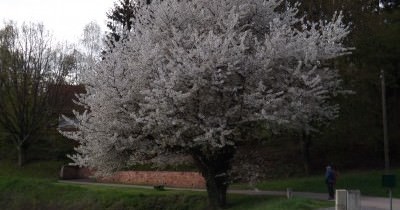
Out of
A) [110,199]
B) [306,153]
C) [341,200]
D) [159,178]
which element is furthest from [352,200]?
[159,178]

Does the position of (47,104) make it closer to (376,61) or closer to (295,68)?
(376,61)

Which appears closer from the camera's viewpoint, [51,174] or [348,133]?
[348,133]

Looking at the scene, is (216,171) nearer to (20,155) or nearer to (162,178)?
(162,178)

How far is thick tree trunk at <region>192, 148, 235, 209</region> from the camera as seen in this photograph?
2548cm

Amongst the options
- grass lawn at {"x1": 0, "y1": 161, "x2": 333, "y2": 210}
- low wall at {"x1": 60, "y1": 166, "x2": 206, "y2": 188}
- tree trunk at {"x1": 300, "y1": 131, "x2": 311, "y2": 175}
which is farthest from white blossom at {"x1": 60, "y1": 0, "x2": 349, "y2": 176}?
low wall at {"x1": 60, "y1": 166, "x2": 206, "y2": 188}

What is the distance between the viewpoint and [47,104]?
53125 mm

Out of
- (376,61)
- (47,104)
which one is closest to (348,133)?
(376,61)

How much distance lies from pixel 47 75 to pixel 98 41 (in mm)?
20697

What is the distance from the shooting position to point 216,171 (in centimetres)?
2583

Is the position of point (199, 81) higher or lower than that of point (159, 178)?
higher

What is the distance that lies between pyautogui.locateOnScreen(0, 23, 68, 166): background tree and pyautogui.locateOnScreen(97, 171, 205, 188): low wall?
12576mm

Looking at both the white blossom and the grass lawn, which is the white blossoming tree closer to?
the white blossom

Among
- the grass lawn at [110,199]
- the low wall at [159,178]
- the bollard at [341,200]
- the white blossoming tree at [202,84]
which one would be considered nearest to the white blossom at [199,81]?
the white blossoming tree at [202,84]

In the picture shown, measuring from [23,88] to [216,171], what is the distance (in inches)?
1220
